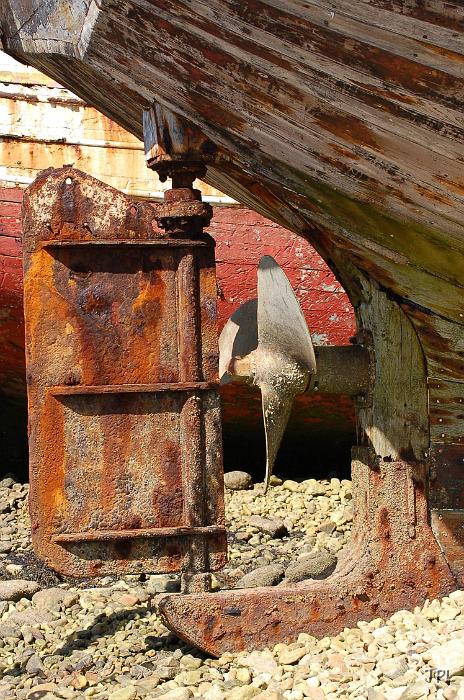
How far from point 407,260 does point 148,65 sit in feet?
4.65

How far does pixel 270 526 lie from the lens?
704 centimetres

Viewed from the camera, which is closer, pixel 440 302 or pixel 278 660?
pixel 278 660

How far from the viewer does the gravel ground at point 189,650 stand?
3828 mm

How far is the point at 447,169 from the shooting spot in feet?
12.4

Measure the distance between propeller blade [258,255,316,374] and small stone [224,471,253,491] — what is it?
352 centimetres

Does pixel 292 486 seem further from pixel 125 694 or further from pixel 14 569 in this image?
pixel 125 694

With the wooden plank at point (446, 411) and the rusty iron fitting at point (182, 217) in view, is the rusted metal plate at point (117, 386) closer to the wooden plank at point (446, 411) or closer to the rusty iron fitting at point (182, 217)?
the rusty iron fitting at point (182, 217)

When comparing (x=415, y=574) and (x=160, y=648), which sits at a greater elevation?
(x=415, y=574)

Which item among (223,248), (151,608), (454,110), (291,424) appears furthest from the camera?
(291,424)

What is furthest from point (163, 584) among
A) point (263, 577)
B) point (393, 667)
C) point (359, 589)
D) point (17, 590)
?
point (393, 667)

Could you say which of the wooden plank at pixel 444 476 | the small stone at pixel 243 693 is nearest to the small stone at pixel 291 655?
the small stone at pixel 243 693

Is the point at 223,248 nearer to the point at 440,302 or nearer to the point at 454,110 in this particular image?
the point at 440,302

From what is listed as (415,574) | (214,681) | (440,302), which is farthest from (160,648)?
(440,302)

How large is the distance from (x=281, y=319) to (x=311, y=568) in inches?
76.2
